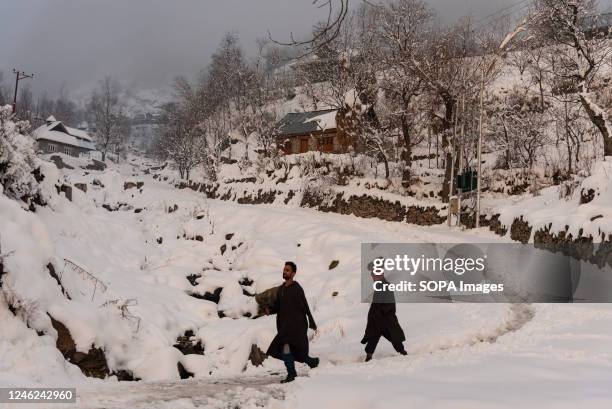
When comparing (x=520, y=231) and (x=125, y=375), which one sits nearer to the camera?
(x=125, y=375)

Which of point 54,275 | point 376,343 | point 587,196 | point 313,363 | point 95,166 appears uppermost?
point 95,166

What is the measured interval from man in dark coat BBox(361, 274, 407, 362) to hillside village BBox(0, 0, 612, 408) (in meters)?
0.41

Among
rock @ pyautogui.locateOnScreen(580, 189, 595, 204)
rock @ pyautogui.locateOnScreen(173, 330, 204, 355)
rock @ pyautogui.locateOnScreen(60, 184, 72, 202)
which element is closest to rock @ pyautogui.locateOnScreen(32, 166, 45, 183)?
rock @ pyautogui.locateOnScreen(60, 184, 72, 202)

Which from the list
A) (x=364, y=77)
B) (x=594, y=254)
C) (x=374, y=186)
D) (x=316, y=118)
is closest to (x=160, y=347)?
(x=594, y=254)

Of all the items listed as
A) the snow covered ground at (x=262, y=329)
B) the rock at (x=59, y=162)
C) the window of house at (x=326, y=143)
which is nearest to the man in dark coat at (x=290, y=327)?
the snow covered ground at (x=262, y=329)

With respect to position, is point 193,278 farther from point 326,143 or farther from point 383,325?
point 326,143

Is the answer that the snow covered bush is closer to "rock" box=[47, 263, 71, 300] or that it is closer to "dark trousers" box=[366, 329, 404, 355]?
"rock" box=[47, 263, 71, 300]

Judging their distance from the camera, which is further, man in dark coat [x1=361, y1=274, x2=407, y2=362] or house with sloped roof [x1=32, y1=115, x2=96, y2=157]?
house with sloped roof [x1=32, y1=115, x2=96, y2=157]

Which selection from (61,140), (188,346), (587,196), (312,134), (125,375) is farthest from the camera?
(61,140)

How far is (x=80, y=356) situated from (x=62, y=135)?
76704 mm

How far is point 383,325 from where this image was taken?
8297mm

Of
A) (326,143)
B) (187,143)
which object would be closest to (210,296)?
(326,143)

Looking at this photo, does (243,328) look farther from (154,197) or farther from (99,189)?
(99,189)

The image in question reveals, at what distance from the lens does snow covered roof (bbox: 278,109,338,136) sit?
41.3m
